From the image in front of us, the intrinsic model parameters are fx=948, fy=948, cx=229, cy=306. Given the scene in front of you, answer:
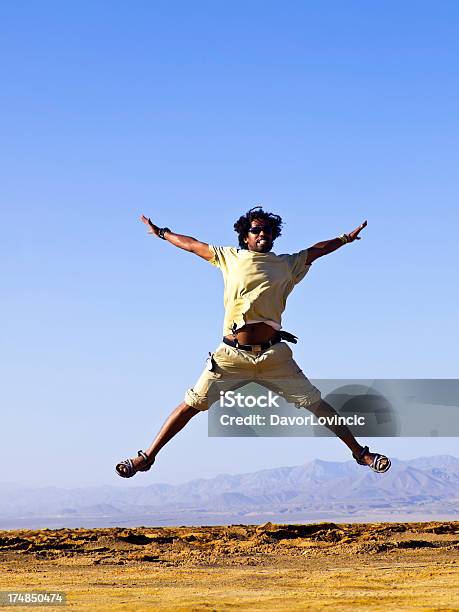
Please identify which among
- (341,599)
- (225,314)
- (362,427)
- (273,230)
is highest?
(273,230)

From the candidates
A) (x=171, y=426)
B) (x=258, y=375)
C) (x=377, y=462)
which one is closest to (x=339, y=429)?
(x=377, y=462)

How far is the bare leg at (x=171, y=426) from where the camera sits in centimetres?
934

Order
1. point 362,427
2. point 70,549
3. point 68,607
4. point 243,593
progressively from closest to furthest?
point 68,607
point 243,593
point 362,427
point 70,549

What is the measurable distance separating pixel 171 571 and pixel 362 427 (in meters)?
2.90

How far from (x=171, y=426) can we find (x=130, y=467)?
0.56 metres

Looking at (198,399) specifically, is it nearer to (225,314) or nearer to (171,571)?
(225,314)

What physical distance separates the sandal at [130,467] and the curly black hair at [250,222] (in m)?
2.37

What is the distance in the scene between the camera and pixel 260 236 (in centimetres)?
954

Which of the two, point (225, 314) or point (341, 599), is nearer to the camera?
point (341, 599)

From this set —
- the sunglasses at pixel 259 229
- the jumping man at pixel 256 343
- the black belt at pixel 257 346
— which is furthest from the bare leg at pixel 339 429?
the sunglasses at pixel 259 229

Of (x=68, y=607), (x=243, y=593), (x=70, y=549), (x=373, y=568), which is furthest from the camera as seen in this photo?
(x=70, y=549)

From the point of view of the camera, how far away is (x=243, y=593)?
7.31 metres

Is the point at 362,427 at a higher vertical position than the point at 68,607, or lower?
higher

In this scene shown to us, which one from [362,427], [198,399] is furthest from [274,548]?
[198,399]
